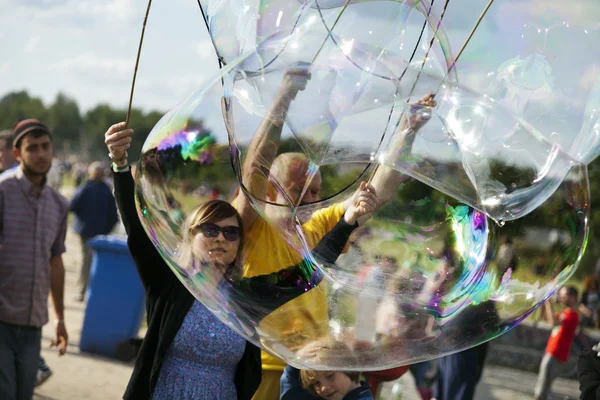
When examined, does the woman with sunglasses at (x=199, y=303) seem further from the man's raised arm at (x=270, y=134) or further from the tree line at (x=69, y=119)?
the tree line at (x=69, y=119)

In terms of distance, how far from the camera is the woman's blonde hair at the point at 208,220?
3.05m

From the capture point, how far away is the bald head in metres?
3.05

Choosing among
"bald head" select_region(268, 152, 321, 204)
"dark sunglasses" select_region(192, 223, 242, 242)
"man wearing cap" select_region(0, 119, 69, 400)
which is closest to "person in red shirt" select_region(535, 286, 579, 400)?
"man wearing cap" select_region(0, 119, 69, 400)

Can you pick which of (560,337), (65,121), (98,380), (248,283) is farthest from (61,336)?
(65,121)

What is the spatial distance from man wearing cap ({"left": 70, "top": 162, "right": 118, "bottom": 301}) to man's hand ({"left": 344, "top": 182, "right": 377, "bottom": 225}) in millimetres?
8389

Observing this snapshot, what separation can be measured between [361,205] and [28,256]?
98.1 inches

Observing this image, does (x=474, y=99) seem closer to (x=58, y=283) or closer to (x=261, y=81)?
(x=261, y=81)

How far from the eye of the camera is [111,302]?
7.95m

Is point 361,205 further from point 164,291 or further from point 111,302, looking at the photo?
point 111,302

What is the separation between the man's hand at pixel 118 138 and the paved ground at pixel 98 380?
373 cm

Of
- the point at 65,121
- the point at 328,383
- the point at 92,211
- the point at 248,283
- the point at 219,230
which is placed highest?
the point at 65,121

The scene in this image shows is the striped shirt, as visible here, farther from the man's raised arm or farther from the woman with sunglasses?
the man's raised arm

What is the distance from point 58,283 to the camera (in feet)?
16.6

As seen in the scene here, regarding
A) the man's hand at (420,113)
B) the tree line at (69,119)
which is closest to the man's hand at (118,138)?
the man's hand at (420,113)
